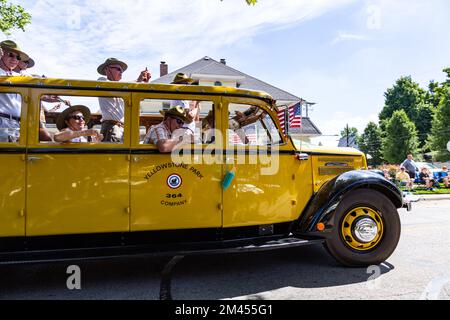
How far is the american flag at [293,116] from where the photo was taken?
4.28m

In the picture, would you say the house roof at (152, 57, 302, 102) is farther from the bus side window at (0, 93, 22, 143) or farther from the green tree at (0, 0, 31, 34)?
the bus side window at (0, 93, 22, 143)

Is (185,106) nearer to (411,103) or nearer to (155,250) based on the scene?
(155,250)

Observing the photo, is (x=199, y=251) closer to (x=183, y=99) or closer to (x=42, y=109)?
(x=183, y=99)

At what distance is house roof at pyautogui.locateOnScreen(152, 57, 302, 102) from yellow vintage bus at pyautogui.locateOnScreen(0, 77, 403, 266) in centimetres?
2141

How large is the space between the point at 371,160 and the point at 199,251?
52397mm

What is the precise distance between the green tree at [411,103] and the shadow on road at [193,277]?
49786mm

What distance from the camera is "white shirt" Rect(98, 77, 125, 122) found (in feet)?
12.3

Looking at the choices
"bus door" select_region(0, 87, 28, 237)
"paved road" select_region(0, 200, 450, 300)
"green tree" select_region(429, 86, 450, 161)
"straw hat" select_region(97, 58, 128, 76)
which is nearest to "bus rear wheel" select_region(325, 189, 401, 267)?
"paved road" select_region(0, 200, 450, 300)

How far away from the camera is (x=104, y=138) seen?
3.75 metres

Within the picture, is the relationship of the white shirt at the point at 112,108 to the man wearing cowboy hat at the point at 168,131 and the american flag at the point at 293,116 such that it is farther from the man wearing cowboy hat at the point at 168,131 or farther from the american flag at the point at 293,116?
the american flag at the point at 293,116

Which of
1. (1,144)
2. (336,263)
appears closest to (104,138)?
(1,144)

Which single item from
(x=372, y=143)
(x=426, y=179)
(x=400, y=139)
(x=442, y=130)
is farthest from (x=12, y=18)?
(x=372, y=143)

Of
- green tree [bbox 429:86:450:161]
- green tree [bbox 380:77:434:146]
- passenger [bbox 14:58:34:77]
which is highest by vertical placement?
green tree [bbox 380:77:434:146]
